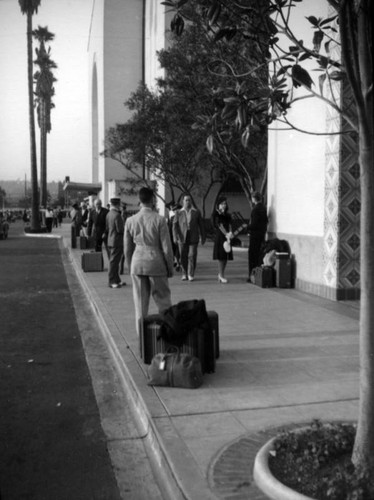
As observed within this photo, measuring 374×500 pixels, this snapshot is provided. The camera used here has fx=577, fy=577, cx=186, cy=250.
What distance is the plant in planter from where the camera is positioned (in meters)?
3.05

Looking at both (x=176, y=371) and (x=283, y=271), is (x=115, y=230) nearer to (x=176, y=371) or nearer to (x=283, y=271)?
(x=283, y=271)

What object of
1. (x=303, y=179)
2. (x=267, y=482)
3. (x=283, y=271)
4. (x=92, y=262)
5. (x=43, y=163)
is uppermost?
(x=43, y=163)

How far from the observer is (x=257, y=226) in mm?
12109

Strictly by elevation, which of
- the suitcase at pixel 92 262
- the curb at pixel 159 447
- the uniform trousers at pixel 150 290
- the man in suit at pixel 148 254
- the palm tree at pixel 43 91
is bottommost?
the curb at pixel 159 447

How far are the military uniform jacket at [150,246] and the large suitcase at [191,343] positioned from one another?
1.01 metres

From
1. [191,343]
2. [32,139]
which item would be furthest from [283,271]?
[32,139]

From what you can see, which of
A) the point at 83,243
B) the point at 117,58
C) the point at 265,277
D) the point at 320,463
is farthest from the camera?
the point at 117,58

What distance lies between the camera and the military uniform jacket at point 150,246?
6844 millimetres

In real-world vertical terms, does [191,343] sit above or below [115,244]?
below

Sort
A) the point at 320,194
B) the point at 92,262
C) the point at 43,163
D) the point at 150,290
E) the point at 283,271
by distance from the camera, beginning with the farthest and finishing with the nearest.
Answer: the point at 43,163
the point at 92,262
the point at 283,271
the point at 320,194
the point at 150,290

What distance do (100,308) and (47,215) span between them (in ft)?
103

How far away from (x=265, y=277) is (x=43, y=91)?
55.3m

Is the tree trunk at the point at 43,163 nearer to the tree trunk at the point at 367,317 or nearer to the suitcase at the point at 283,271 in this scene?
the suitcase at the point at 283,271

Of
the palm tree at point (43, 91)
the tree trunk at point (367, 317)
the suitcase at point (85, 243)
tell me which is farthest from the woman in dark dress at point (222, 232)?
the palm tree at point (43, 91)
